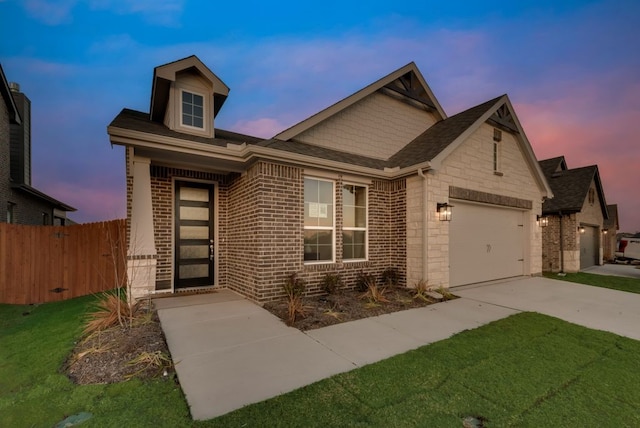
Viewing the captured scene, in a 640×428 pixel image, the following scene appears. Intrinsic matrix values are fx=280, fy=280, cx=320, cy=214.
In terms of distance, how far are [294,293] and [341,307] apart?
101 cm

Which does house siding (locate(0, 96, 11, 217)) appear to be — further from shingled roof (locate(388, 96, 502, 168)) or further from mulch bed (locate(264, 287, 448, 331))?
shingled roof (locate(388, 96, 502, 168))

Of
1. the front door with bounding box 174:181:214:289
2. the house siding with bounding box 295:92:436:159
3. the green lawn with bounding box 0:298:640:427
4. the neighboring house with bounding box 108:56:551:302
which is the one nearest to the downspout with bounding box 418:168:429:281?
the neighboring house with bounding box 108:56:551:302

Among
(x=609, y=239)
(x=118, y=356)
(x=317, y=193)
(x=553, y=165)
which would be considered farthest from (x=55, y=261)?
(x=609, y=239)

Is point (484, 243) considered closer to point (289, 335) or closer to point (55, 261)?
point (289, 335)

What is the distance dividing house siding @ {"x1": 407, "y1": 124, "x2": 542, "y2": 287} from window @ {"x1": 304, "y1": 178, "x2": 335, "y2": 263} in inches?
87.3

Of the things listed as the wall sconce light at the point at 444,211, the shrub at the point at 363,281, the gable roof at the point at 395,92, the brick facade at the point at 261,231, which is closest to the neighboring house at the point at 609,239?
the gable roof at the point at 395,92

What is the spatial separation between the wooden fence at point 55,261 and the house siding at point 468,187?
7.48 meters

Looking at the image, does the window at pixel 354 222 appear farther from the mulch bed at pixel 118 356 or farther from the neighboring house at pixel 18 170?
the neighboring house at pixel 18 170

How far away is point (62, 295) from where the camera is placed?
7.55 m

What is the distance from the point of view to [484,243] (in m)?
8.91

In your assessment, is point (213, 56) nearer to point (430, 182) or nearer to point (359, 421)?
point (430, 182)

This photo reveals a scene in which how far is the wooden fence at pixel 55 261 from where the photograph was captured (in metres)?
7.21

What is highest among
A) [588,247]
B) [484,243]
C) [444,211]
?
[444,211]

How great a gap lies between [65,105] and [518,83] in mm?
23141
